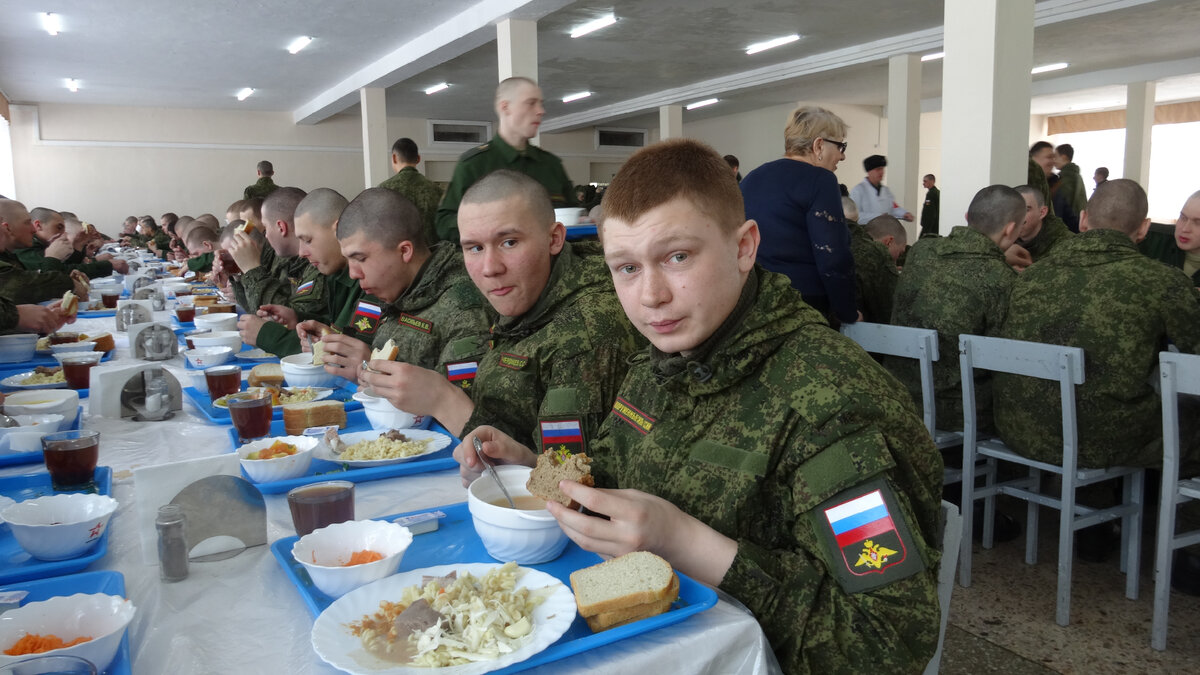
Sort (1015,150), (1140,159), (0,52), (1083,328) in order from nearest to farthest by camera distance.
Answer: (1083,328) → (1015,150) → (0,52) → (1140,159)

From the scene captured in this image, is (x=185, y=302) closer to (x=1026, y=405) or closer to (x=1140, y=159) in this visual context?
(x=1026, y=405)

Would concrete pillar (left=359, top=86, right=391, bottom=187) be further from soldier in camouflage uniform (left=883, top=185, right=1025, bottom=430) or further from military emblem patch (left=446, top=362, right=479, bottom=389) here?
military emblem patch (left=446, top=362, right=479, bottom=389)

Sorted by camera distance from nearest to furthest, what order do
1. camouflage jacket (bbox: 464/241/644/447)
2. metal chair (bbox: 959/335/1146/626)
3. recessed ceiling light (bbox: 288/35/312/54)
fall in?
camouflage jacket (bbox: 464/241/644/447)
metal chair (bbox: 959/335/1146/626)
recessed ceiling light (bbox: 288/35/312/54)

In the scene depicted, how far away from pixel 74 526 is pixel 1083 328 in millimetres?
3008

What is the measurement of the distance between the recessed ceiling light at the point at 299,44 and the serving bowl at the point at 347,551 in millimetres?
9861

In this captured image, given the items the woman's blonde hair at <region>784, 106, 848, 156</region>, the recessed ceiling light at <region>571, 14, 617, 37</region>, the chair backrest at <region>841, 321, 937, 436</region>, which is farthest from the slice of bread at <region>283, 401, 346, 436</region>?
the recessed ceiling light at <region>571, 14, 617, 37</region>

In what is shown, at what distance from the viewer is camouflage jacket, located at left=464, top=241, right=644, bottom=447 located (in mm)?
1892

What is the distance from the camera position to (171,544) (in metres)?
1.18

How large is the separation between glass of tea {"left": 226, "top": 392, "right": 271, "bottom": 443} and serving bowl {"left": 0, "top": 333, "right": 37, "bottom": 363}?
5.83 feet

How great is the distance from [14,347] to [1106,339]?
402 centimetres

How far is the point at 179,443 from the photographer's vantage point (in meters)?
1.95

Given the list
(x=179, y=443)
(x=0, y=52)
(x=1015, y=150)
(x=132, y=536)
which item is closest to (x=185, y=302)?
(x=179, y=443)

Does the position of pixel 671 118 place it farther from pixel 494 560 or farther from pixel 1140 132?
pixel 494 560

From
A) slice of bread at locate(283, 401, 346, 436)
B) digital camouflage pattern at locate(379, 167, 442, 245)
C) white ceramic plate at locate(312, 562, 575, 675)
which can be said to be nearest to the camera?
white ceramic plate at locate(312, 562, 575, 675)
